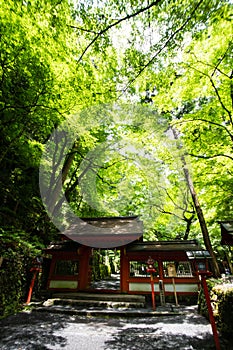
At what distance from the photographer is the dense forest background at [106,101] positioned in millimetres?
4117

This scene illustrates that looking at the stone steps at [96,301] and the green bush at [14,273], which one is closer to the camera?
the green bush at [14,273]

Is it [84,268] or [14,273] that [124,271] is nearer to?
[84,268]

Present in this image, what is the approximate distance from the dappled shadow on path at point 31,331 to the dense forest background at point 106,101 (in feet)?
7.03

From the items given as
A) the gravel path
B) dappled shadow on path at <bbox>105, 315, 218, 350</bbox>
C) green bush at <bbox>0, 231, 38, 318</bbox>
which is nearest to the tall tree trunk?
the gravel path

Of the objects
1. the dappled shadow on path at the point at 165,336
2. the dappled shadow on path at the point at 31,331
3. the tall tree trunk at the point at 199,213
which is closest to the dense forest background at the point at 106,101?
the tall tree trunk at the point at 199,213

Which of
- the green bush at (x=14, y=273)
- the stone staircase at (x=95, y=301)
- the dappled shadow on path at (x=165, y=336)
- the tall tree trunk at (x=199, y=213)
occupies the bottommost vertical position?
Answer: the dappled shadow on path at (x=165, y=336)

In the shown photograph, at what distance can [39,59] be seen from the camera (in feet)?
20.5

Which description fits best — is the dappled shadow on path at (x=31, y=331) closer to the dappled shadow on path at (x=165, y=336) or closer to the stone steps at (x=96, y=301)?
the dappled shadow on path at (x=165, y=336)

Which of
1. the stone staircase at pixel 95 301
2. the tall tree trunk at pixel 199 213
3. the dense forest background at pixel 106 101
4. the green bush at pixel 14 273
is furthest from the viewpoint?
the tall tree trunk at pixel 199 213

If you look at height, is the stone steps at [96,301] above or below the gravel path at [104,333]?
above

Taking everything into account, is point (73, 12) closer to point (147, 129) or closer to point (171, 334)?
point (147, 129)

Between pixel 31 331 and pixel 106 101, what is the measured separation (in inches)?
356

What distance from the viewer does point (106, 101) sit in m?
8.89

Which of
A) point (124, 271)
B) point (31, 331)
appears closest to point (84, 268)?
point (124, 271)
